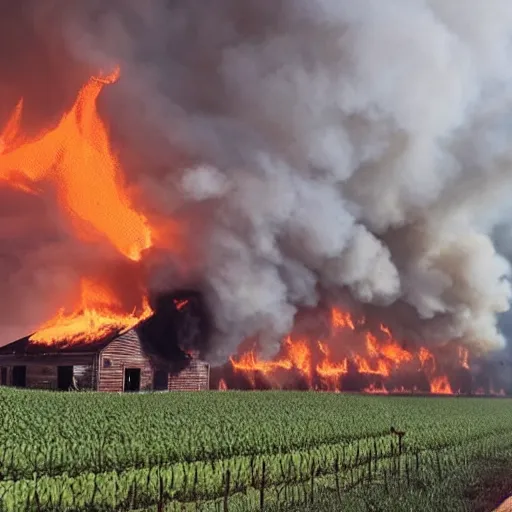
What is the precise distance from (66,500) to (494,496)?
17.0m

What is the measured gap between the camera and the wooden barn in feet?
182

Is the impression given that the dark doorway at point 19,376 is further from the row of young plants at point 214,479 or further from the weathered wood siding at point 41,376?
the row of young plants at point 214,479

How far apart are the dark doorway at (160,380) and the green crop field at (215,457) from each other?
15505mm

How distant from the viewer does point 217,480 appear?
28.5m

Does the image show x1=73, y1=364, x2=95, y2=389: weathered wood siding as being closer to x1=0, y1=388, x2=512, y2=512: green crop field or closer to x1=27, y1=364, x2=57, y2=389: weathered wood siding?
A: x1=27, y1=364, x2=57, y2=389: weathered wood siding

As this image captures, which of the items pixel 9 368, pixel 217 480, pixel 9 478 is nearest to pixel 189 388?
pixel 9 368

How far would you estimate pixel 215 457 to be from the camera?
3031 cm

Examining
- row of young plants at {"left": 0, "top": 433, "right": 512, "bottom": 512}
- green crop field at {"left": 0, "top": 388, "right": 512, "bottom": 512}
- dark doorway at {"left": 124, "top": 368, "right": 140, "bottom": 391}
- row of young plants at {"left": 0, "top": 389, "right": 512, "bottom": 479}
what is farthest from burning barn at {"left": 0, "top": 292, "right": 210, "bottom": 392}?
row of young plants at {"left": 0, "top": 433, "right": 512, "bottom": 512}

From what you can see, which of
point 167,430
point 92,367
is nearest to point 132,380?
point 92,367

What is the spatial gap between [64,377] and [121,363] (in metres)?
4.99

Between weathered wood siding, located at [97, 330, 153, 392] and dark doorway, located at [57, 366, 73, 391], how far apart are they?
10.0 feet

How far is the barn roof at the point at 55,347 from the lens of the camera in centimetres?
5616

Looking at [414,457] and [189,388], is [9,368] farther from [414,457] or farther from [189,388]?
[414,457]

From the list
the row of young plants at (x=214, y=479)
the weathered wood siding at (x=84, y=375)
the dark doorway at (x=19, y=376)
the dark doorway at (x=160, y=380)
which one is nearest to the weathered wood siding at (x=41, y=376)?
the dark doorway at (x=19, y=376)
